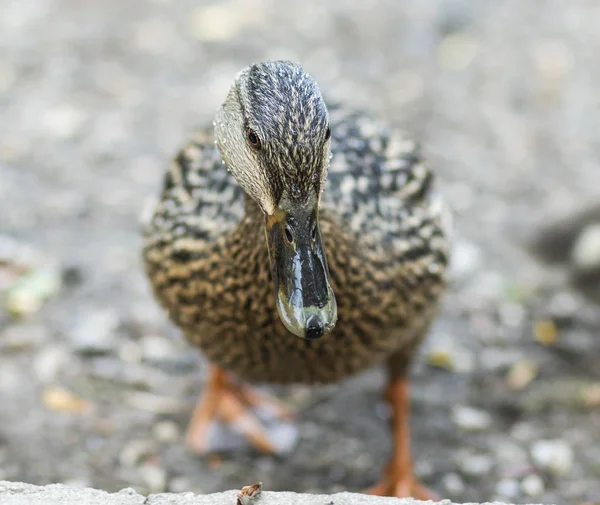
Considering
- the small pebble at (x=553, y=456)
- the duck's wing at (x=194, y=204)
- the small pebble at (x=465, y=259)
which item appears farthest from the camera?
the small pebble at (x=465, y=259)

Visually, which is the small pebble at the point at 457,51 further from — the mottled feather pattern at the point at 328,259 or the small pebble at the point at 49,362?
the small pebble at the point at 49,362

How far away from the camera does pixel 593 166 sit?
5414 millimetres

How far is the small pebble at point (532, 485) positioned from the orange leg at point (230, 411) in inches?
41.5

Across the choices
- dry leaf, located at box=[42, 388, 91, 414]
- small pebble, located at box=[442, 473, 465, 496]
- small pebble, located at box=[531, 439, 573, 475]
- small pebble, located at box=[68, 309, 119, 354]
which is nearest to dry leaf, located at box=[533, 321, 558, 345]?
small pebble, located at box=[531, 439, 573, 475]

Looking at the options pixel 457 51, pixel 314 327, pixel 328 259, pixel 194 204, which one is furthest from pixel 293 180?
pixel 457 51

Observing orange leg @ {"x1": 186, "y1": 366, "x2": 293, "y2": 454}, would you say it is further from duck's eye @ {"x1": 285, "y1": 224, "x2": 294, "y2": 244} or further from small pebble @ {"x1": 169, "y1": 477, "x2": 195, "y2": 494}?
duck's eye @ {"x1": 285, "y1": 224, "x2": 294, "y2": 244}

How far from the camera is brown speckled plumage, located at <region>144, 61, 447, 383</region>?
2.94 metres

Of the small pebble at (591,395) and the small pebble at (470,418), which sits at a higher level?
the small pebble at (591,395)

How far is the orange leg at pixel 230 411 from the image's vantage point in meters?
3.87

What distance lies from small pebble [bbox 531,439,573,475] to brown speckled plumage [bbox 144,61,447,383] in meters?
0.77

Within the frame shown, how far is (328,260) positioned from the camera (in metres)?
2.87

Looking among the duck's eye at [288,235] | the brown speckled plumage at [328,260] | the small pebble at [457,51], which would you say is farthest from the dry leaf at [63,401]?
the small pebble at [457,51]

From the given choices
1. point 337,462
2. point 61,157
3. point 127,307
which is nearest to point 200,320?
point 337,462

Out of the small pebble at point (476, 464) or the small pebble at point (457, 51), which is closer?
the small pebble at point (476, 464)
